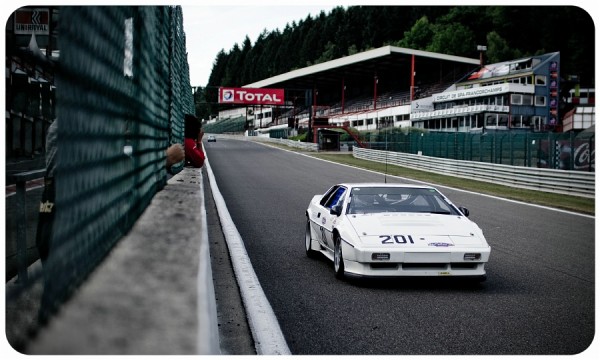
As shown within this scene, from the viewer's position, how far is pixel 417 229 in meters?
7.58

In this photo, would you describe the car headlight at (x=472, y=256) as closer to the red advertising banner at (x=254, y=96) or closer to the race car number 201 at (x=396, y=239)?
the race car number 201 at (x=396, y=239)

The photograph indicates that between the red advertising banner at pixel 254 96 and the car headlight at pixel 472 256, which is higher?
the red advertising banner at pixel 254 96

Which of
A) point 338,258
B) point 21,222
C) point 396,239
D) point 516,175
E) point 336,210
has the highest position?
point 21,222

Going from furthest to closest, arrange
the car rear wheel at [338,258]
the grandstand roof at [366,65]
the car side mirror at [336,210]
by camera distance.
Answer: the grandstand roof at [366,65]
the car side mirror at [336,210]
the car rear wheel at [338,258]

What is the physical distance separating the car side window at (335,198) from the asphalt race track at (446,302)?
71cm

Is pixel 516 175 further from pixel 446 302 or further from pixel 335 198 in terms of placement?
pixel 446 302

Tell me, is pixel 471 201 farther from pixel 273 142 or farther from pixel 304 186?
pixel 273 142

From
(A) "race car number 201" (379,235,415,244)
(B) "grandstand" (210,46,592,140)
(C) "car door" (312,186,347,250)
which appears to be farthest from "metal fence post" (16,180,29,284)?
(B) "grandstand" (210,46,592,140)

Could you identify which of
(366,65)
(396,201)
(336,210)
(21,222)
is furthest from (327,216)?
(366,65)

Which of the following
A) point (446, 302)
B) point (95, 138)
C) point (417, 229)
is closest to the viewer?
point (95, 138)

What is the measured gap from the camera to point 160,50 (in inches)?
199

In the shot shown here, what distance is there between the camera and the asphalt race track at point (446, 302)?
4.91 metres

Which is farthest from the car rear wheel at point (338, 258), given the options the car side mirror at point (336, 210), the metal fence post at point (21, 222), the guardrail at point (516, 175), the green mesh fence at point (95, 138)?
the guardrail at point (516, 175)

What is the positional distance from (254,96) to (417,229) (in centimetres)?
6287
